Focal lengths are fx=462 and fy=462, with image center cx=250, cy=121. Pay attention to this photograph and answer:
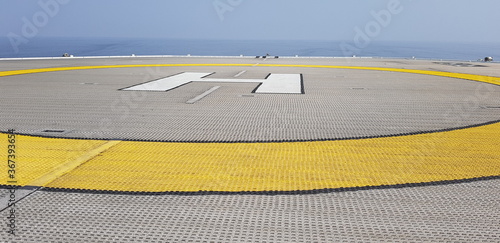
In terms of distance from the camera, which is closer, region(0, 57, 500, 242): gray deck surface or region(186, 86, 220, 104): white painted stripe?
region(0, 57, 500, 242): gray deck surface

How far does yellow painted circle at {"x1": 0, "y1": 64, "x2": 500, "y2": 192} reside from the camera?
5258mm

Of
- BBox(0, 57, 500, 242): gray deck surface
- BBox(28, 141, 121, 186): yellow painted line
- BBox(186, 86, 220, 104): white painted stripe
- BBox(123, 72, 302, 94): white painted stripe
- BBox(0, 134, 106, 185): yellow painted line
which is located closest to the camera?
BBox(0, 57, 500, 242): gray deck surface

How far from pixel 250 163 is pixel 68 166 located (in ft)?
7.58

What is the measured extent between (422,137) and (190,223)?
5.15 meters

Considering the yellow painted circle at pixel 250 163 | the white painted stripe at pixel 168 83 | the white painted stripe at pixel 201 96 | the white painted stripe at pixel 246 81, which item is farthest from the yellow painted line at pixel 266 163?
the white painted stripe at pixel 168 83

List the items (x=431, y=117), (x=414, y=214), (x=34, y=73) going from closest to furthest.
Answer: (x=414, y=214) → (x=431, y=117) → (x=34, y=73)

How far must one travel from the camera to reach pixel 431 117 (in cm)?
997

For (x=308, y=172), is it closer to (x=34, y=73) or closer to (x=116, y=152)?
(x=116, y=152)

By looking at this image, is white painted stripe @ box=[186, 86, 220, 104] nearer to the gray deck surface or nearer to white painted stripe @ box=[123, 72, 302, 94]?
the gray deck surface

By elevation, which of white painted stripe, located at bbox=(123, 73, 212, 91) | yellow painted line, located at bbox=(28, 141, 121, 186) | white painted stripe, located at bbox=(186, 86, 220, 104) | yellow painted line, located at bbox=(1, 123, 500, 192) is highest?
white painted stripe, located at bbox=(123, 73, 212, 91)

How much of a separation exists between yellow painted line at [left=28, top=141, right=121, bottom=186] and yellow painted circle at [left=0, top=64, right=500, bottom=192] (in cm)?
1

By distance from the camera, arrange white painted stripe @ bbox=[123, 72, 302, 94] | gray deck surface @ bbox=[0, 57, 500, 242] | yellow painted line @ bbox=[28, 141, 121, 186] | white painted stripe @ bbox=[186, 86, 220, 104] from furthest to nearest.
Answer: white painted stripe @ bbox=[123, 72, 302, 94] → white painted stripe @ bbox=[186, 86, 220, 104] → yellow painted line @ bbox=[28, 141, 121, 186] → gray deck surface @ bbox=[0, 57, 500, 242]

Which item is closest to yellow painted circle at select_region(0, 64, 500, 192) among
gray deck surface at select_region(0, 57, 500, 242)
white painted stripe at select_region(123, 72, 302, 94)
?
gray deck surface at select_region(0, 57, 500, 242)

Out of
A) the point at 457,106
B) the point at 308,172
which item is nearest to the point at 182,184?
the point at 308,172
